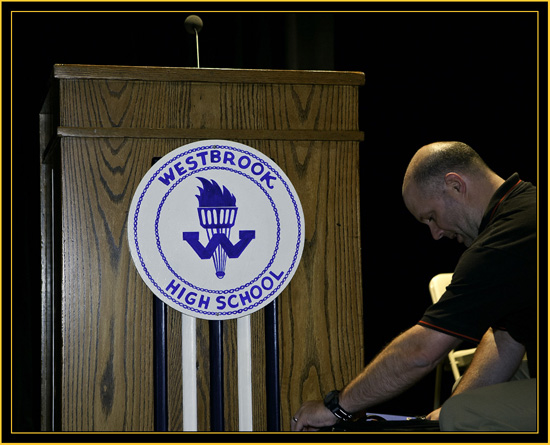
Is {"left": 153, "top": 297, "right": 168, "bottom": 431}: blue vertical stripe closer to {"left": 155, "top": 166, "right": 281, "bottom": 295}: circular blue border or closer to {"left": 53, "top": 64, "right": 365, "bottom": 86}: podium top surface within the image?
{"left": 155, "top": 166, "right": 281, "bottom": 295}: circular blue border

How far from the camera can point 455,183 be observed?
84.7 inches

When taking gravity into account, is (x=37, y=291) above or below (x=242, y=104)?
below

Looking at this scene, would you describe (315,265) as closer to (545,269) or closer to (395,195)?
(545,269)

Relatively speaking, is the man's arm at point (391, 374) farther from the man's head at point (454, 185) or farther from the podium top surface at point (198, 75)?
the podium top surface at point (198, 75)

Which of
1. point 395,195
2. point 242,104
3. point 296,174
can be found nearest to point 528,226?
point 296,174

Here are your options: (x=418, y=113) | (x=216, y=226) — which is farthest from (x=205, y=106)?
(x=418, y=113)

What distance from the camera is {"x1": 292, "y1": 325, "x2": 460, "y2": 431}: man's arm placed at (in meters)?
1.83

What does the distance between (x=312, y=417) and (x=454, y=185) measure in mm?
728

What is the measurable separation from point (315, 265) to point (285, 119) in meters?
0.35

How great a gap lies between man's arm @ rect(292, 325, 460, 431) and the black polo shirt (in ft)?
0.12

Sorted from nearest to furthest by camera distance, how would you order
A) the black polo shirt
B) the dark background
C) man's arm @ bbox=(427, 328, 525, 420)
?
the black polo shirt, man's arm @ bbox=(427, 328, 525, 420), the dark background

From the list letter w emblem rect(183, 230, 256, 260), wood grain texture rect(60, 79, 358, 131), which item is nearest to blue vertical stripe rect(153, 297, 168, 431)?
letter w emblem rect(183, 230, 256, 260)

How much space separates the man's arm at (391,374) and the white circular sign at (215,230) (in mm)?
273

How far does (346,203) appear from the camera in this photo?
197 centimetres
